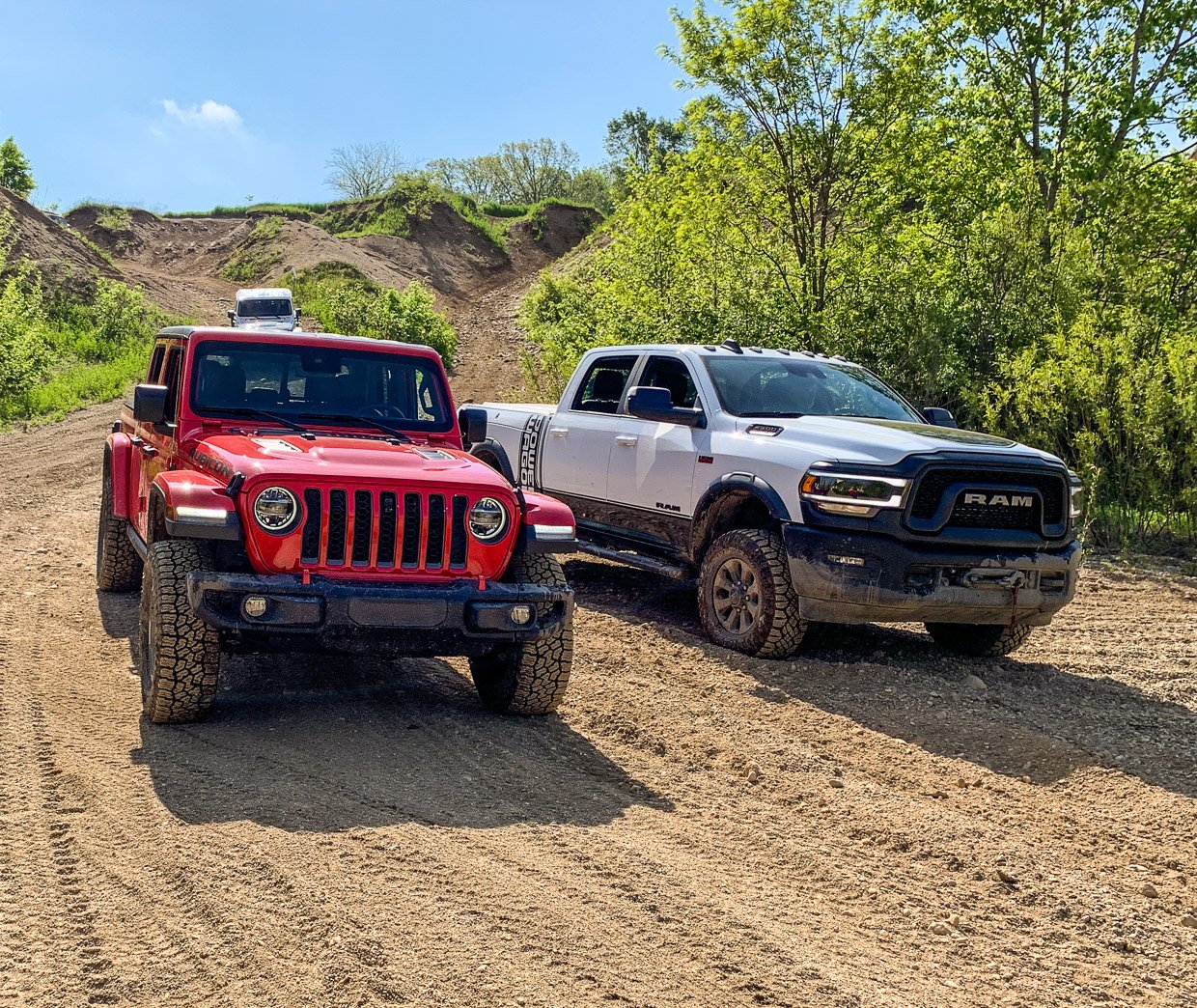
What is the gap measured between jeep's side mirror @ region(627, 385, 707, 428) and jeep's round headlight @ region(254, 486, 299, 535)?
3321 mm

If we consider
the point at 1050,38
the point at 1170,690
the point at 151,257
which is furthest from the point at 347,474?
the point at 151,257

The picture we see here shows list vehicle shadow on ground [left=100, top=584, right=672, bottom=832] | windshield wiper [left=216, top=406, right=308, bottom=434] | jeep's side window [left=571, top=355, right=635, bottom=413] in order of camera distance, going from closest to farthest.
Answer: vehicle shadow on ground [left=100, top=584, right=672, bottom=832] < windshield wiper [left=216, top=406, right=308, bottom=434] < jeep's side window [left=571, top=355, right=635, bottom=413]

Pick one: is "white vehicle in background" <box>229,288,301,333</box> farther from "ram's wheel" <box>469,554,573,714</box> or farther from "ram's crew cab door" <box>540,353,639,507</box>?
"ram's wheel" <box>469,554,573,714</box>

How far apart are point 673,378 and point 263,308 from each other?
2749cm

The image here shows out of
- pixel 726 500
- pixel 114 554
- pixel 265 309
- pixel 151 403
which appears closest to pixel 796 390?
pixel 726 500

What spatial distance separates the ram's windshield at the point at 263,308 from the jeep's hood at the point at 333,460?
29.0 meters

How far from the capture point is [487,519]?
18.6ft

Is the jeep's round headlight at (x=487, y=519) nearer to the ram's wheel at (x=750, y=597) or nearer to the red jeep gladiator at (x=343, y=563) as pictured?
the red jeep gladiator at (x=343, y=563)

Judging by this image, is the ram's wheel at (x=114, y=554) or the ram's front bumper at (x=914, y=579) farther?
the ram's wheel at (x=114, y=554)

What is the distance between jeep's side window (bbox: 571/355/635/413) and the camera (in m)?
9.41

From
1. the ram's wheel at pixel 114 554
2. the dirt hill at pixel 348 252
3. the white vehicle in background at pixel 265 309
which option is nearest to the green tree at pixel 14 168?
the dirt hill at pixel 348 252

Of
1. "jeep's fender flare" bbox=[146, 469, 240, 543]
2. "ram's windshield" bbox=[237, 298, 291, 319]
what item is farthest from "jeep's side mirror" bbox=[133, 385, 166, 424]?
"ram's windshield" bbox=[237, 298, 291, 319]

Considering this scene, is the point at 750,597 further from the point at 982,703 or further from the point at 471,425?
the point at 471,425

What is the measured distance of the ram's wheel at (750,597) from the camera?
7.20 meters
